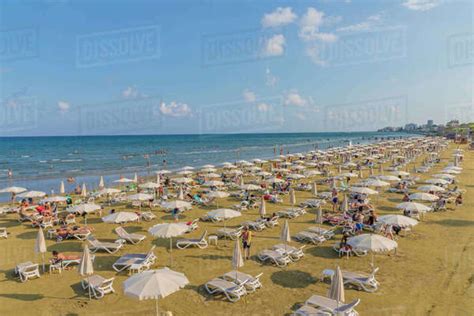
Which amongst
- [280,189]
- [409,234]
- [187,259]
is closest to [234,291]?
[187,259]

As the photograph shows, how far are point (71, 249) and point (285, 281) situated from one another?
357 inches

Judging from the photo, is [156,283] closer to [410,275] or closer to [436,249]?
[410,275]

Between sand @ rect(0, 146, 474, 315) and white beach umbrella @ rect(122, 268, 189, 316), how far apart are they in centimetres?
137

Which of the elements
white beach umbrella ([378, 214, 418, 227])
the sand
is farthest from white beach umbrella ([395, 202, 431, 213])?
white beach umbrella ([378, 214, 418, 227])

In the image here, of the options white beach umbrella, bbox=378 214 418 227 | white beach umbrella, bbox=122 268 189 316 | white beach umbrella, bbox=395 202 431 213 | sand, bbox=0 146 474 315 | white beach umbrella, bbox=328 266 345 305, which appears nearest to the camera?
white beach umbrella, bbox=122 268 189 316

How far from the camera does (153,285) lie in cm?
733

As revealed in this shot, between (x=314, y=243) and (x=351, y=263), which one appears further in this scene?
(x=314, y=243)

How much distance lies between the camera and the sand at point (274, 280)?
28.0ft

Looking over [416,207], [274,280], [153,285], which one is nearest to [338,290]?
[274,280]

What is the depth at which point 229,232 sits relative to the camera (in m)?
14.2

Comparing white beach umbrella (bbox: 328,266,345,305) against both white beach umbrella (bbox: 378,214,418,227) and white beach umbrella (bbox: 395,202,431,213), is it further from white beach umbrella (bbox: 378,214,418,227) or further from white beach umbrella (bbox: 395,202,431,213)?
white beach umbrella (bbox: 395,202,431,213)

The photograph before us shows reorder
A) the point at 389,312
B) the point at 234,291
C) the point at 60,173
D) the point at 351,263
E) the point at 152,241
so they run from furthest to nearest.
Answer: the point at 60,173, the point at 152,241, the point at 351,263, the point at 234,291, the point at 389,312

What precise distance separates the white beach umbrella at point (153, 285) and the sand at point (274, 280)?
1.37m

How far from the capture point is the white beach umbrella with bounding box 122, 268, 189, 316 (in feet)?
23.6
